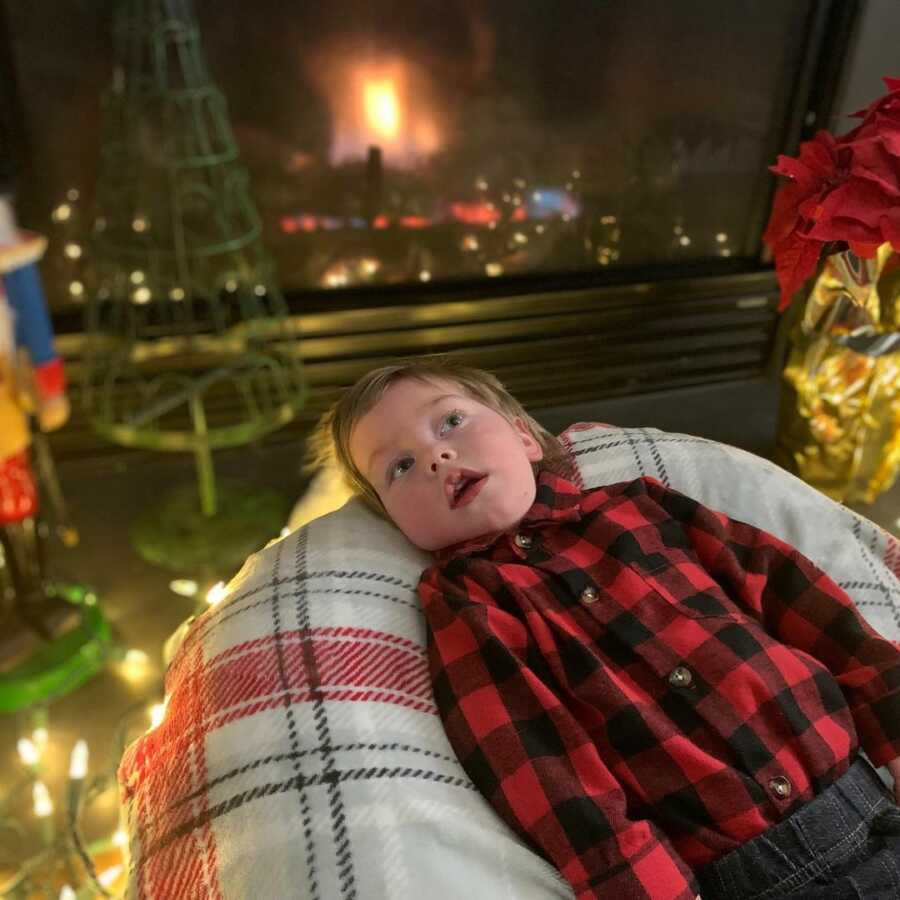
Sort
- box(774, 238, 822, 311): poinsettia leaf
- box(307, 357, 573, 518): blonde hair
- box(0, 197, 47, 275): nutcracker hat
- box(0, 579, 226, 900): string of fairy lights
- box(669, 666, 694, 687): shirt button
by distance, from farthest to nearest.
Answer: box(774, 238, 822, 311): poinsettia leaf < box(0, 197, 47, 275): nutcracker hat < box(0, 579, 226, 900): string of fairy lights < box(307, 357, 573, 518): blonde hair < box(669, 666, 694, 687): shirt button

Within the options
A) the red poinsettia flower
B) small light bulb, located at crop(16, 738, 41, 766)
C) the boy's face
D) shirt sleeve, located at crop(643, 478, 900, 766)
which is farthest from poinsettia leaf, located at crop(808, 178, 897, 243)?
small light bulb, located at crop(16, 738, 41, 766)

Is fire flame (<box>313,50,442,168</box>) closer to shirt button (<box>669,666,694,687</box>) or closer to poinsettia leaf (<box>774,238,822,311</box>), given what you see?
poinsettia leaf (<box>774,238,822,311</box>)

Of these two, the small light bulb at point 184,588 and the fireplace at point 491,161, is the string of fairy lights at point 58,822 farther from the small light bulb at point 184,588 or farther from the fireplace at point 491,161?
the fireplace at point 491,161

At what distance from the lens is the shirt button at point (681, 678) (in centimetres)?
74

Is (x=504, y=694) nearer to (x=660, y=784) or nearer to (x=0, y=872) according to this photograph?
(x=660, y=784)

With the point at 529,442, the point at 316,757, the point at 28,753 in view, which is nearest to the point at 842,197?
the point at 529,442

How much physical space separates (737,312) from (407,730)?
5.00 feet

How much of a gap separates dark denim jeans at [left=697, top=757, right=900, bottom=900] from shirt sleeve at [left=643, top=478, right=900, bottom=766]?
0.28 feet

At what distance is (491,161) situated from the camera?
1.68 metres

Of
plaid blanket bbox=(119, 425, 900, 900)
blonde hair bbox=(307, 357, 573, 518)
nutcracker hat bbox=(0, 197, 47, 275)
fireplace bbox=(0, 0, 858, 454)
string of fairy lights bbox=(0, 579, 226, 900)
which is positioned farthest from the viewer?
fireplace bbox=(0, 0, 858, 454)

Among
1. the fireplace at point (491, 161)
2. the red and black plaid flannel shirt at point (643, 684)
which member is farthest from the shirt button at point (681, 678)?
the fireplace at point (491, 161)

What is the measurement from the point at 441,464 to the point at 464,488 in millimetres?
30

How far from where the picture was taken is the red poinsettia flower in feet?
3.92

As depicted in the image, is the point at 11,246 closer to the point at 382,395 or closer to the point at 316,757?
the point at 382,395
